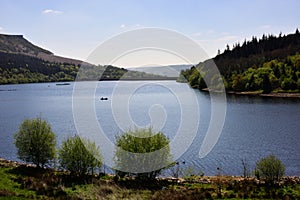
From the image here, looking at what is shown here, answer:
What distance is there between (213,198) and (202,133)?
32616 mm

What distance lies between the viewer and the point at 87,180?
2694 centimetres

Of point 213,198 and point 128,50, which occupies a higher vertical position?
point 128,50

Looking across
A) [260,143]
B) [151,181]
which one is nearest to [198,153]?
[260,143]

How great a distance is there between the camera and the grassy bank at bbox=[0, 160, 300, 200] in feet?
72.5

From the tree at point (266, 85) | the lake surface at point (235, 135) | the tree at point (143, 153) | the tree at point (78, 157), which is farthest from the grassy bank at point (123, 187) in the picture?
the tree at point (266, 85)

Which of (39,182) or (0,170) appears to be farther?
(0,170)

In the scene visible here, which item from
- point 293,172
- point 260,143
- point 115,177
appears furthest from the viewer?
point 260,143

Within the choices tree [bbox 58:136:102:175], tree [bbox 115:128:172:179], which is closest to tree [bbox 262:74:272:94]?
tree [bbox 115:128:172:179]

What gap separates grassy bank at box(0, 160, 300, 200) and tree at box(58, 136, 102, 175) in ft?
2.98

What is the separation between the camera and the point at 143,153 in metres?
28.7

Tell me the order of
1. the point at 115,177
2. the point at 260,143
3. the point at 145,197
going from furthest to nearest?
the point at 260,143 → the point at 115,177 → the point at 145,197

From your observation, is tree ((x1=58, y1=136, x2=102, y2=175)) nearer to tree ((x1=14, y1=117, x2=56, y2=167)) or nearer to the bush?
tree ((x1=14, y1=117, x2=56, y2=167))

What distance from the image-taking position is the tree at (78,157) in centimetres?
2888

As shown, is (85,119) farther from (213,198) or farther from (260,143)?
(213,198)
